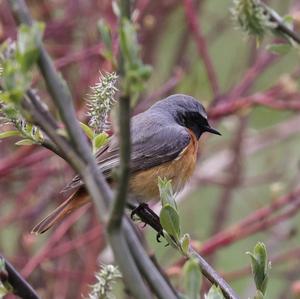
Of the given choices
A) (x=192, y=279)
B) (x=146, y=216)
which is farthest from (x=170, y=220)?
(x=146, y=216)

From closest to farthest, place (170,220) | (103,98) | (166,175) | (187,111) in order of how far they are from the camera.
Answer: (103,98) → (170,220) → (166,175) → (187,111)

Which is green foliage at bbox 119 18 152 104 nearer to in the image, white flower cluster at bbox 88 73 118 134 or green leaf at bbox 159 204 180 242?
white flower cluster at bbox 88 73 118 134

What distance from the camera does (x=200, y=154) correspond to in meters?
4.60

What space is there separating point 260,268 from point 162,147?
203 cm

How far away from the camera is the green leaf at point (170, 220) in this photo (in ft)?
4.59

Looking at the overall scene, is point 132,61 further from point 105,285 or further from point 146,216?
point 146,216

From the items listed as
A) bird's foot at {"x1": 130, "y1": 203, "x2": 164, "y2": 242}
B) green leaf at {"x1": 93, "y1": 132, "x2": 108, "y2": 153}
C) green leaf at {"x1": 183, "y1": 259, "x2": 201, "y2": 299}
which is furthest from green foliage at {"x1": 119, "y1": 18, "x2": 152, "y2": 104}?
bird's foot at {"x1": 130, "y1": 203, "x2": 164, "y2": 242}

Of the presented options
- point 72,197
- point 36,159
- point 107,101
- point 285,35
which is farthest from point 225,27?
point 107,101

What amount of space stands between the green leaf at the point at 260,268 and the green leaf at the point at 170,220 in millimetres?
165

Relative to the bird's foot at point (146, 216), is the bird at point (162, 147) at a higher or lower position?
lower

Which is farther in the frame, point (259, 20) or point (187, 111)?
point (187, 111)

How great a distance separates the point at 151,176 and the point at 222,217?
5.71 ft

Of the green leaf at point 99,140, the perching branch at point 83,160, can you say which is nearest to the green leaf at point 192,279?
the perching branch at point 83,160

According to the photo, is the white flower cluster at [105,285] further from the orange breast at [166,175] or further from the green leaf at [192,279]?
the orange breast at [166,175]
